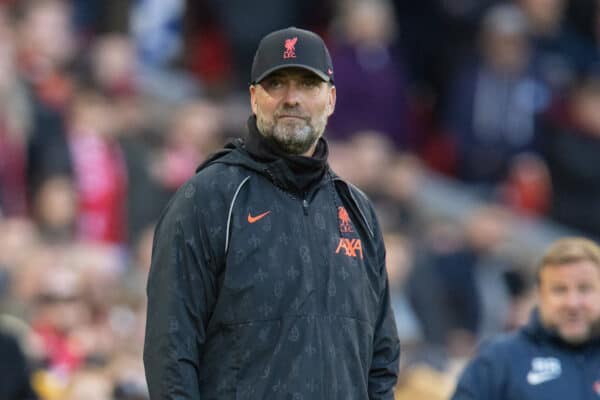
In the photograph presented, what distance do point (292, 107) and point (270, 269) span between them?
526 millimetres

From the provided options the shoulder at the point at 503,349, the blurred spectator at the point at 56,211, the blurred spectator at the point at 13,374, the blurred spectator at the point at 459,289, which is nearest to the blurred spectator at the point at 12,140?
the blurred spectator at the point at 56,211

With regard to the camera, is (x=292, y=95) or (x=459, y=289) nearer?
(x=292, y=95)

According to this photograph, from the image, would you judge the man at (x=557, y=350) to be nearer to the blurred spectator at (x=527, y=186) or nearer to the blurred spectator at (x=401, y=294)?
the blurred spectator at (x=401, y=294)

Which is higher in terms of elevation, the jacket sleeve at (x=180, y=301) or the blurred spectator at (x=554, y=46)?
the blurred spectator at (x=554, y=46)

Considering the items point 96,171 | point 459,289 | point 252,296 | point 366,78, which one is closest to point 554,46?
point 366,78

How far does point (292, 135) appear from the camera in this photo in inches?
192

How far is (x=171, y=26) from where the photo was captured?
13.8 meters

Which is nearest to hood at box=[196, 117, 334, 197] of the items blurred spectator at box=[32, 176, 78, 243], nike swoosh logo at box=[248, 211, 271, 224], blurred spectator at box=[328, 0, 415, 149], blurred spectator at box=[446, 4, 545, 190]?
nike swoosh logo at box=[248, 211, 271, 224]

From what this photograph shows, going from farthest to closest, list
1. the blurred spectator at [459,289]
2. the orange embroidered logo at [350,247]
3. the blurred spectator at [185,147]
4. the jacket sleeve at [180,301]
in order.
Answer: the blurred spectator at [185,147] < the blurred spectator at [459,289] < the orange embroidered logo at [350,247] < the jacket sleeve at [180,301]

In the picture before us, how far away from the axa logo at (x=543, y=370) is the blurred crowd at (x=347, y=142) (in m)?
2.71

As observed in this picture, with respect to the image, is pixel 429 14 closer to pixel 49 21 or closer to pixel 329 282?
pixel 49 21

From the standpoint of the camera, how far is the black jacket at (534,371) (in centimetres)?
630

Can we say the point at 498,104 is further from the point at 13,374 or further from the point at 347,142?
the point at 13,374

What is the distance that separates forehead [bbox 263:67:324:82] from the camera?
4883 millimetres
